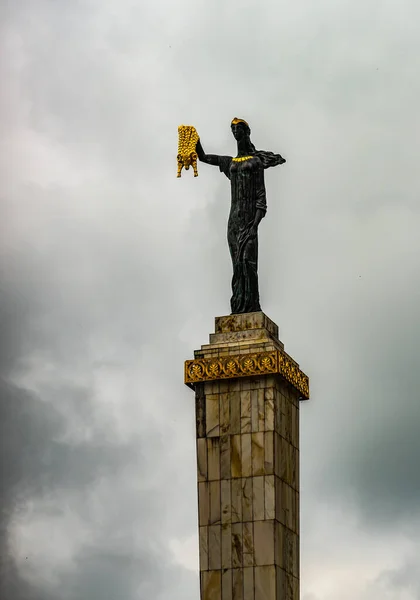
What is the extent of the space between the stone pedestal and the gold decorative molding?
0.03 metres

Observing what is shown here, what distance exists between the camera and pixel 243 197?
6147 centimetres

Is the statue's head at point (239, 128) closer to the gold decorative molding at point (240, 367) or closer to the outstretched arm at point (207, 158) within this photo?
the outstretched arm at point (207, 158)

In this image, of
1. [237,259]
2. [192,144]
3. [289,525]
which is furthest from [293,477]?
[192,144]

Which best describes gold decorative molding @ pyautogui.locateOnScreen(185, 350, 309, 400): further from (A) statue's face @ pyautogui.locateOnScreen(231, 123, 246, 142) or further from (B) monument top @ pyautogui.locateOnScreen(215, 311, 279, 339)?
(A) statue's face @ pyautogui.locateOnScreen(231, 123, 246, 142)

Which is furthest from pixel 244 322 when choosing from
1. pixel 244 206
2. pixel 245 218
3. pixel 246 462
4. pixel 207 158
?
pixel 207 158

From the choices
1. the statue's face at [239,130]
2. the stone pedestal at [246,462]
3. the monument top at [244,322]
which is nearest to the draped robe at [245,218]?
the monument top at [244,322]

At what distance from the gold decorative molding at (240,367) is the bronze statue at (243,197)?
6.80 ft

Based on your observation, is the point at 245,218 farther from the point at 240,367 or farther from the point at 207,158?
the point at 240,367

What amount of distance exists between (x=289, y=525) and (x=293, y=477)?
1620mm

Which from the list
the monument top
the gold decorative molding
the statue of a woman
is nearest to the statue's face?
the statue of a woman

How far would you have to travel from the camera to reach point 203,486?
192ft

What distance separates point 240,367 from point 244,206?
5545 millimetres

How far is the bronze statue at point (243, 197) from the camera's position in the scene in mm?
60688

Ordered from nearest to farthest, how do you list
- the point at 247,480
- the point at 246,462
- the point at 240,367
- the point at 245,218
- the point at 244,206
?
the point at 247,480, the point at 246,462, the point at 240,367, the point at 245,218, the point at 244,206
